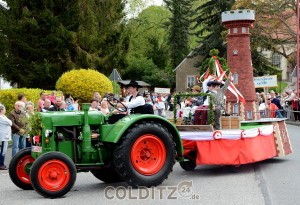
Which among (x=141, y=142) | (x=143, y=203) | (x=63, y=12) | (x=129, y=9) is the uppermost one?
(x=129, y=9)

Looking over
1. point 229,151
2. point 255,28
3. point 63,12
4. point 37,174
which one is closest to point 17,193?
point 37,174

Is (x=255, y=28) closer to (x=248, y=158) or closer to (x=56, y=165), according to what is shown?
(x=248, y=158)

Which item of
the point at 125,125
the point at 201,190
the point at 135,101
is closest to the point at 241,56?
the point at 135,101

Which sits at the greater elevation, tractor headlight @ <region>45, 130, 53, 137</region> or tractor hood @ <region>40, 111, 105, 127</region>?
tractor hood @ <region>40, 111, 105, 127</region>

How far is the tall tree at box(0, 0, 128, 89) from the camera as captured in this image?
27922mm

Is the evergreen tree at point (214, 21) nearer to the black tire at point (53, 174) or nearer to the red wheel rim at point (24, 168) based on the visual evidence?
the red wheel rim at point (24, 168)

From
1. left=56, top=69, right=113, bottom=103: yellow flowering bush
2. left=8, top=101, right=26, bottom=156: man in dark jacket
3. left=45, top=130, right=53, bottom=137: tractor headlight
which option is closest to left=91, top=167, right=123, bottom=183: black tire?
left=45, top=130, right=53, bottom=137: tractor headlight

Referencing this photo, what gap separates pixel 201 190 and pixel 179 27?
62351mm

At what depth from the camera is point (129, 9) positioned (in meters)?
75.8

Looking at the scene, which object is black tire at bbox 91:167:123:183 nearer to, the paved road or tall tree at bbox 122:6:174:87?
the paved road

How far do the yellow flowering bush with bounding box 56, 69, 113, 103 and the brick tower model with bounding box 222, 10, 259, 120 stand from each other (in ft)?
21.5

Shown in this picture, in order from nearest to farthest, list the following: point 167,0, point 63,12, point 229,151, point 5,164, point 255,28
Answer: point 229,151, point 5,164, point 63,12, point 255,28, point 167,0

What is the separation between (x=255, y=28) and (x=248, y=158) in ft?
109

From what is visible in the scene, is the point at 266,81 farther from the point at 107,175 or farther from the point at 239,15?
the point at 107,175
